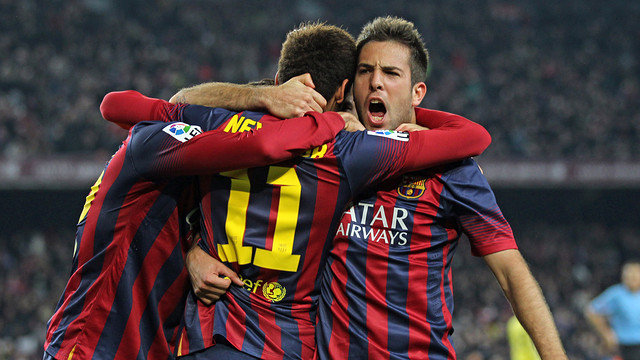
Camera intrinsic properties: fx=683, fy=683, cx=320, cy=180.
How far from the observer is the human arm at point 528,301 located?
2557mm

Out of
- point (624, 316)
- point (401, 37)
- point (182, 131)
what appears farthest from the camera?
point (624, 316)

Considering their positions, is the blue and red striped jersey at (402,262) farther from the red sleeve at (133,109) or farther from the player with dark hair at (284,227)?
the red sleeve at (133,109)

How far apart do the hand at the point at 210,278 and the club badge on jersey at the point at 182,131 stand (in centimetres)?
50

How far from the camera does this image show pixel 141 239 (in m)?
2.74

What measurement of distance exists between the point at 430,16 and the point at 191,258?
65.7 feet

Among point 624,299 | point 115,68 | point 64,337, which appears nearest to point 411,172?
point 64,337

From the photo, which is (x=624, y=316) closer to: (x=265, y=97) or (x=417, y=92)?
(x=417, y=92)

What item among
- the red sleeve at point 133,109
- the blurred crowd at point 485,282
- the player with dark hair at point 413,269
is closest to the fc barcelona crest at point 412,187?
the player with dark hair at point 413,269

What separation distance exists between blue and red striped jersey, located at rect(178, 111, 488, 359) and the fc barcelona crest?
5.4 inches

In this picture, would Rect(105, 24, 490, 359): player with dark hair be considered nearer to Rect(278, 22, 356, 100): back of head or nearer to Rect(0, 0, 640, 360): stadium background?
Rect(278, 22, 356, 100): back of head

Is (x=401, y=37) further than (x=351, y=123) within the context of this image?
Yes

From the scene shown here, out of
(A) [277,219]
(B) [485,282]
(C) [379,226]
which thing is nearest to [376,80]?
(C) [379,226]

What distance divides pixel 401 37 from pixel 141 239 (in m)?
1.41

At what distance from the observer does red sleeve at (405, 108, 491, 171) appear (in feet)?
8.60
